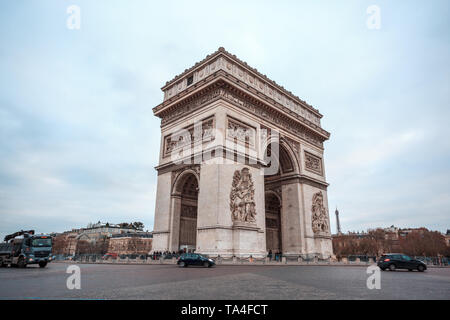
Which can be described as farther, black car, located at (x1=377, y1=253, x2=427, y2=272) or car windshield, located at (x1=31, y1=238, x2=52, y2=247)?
car windshield, located at (x1=31, y1=238, x2=52, y2=247)

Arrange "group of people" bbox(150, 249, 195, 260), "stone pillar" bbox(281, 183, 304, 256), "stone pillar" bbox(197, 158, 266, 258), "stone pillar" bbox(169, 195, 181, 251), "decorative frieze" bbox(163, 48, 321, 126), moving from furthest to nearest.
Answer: "stone pillar" bbox(281, 183, 304, 256) → "decorative frieze" bbox(163, 48, 321, 126) → "stone pillar" bbox(169, 195, 181, 251) → "group of people" bbox(150, 249, 195, 260) → "stone pillar" bbox(197, 158, 266, 258)

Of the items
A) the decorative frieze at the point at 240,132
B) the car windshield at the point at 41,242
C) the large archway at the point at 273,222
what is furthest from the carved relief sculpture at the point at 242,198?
the car windshield at the point at 41,242

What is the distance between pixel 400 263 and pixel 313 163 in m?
15.9

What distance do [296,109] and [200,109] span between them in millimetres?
12024

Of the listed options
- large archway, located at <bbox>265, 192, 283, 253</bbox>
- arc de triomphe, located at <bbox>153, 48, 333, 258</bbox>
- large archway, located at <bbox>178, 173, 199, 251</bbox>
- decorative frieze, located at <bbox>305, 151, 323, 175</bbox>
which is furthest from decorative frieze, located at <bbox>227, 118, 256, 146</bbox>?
decorative frieze, located at <bbox>305, 151, 323, 175</bbox>

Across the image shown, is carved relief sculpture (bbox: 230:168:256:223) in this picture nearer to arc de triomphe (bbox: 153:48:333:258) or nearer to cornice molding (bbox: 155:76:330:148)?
arc de triomphe (bbox: 153:48:333:258)

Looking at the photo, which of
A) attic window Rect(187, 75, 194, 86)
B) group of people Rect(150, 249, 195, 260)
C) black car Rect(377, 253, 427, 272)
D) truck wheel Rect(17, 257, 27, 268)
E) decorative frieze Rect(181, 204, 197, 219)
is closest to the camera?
black car Rect(377, 253, 427, 272)

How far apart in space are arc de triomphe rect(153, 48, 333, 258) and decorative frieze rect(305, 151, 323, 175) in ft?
0.35

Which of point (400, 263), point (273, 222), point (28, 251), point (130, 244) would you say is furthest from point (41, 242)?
point (130, 244)

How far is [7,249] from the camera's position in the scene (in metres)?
19.6

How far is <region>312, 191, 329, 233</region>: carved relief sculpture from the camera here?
27562 millimetres

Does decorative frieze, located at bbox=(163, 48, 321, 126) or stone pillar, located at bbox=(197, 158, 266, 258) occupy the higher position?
decorative frieze, located at bbox=(163, 48, 321, 126)

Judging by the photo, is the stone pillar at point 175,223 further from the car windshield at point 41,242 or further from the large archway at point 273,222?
the large archway at point 273,222
